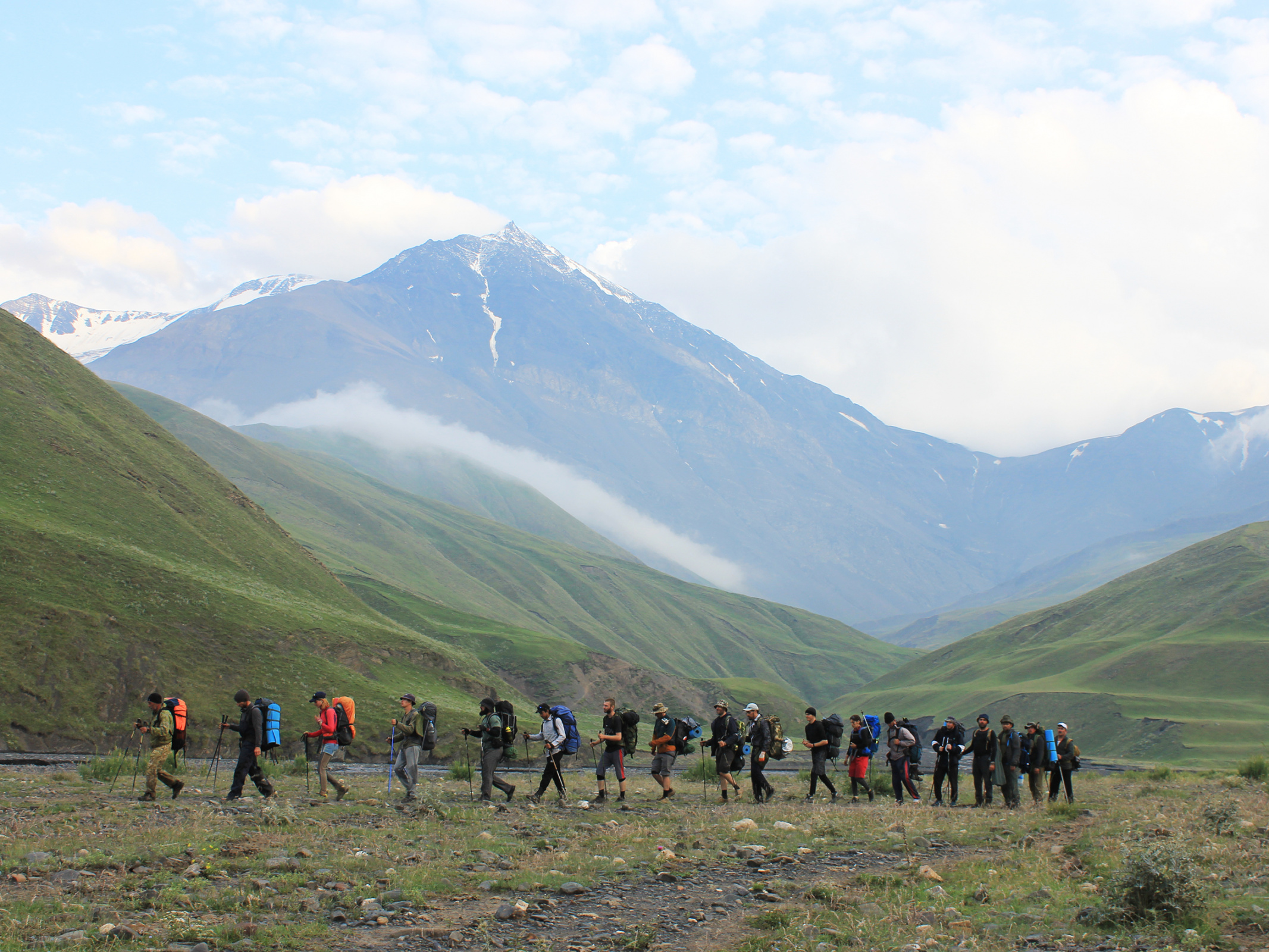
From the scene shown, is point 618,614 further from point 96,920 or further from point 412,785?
point 96,920

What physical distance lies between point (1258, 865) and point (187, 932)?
15527 millimetres

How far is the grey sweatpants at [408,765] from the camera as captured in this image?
22.6 metres

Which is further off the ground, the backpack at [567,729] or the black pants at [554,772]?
the backpack at [567,729]

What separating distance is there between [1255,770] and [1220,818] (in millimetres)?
24717

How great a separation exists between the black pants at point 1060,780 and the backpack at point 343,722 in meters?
22.3

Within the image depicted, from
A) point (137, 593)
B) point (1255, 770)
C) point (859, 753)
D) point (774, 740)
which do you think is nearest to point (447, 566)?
point (137, 593)

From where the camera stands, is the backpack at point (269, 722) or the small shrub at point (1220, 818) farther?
the backpack at point (269, 722)

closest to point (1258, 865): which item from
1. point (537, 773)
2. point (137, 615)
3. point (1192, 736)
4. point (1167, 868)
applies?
point (1167, 868)

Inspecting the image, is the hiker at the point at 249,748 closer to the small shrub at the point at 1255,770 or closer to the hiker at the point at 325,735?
the hiker at the point at 325,735

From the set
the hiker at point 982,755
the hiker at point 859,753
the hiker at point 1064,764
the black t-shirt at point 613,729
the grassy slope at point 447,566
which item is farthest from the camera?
the grassy slope at point 447,566

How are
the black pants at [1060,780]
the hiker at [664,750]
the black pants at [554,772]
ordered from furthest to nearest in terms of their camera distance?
the black pants at [1060,780] → the hiker at [664,750] → the black pants at [554,772]

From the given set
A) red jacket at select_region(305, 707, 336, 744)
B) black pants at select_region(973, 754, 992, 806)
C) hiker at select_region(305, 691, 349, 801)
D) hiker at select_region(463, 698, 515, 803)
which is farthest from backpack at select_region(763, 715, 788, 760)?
red jacket at select_region(305, 707, 336, 744)

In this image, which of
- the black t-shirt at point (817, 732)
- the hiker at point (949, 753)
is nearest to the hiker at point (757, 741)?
the black t-shirt at point (817, 732)

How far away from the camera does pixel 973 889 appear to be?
44.3 ft
